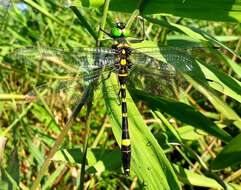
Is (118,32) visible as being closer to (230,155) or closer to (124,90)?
(124,90)

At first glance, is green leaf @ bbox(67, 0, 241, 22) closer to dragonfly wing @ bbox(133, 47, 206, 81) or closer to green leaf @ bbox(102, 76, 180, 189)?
dragonfly wing @ bbox(133, 47, 206, 81)

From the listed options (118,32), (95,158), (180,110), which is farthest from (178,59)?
(95,158)

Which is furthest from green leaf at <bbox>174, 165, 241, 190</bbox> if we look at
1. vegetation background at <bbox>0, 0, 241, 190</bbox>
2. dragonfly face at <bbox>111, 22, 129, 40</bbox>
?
dragonfly face at <bbox>111, 22, 129, 40</bbox>

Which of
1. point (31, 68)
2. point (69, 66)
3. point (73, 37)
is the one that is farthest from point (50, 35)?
point (69, 66)

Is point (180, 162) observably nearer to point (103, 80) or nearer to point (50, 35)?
point (103, 80)

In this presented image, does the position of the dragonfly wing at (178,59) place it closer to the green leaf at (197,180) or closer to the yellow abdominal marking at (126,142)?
the yellow abdominal marking at (126,142)
